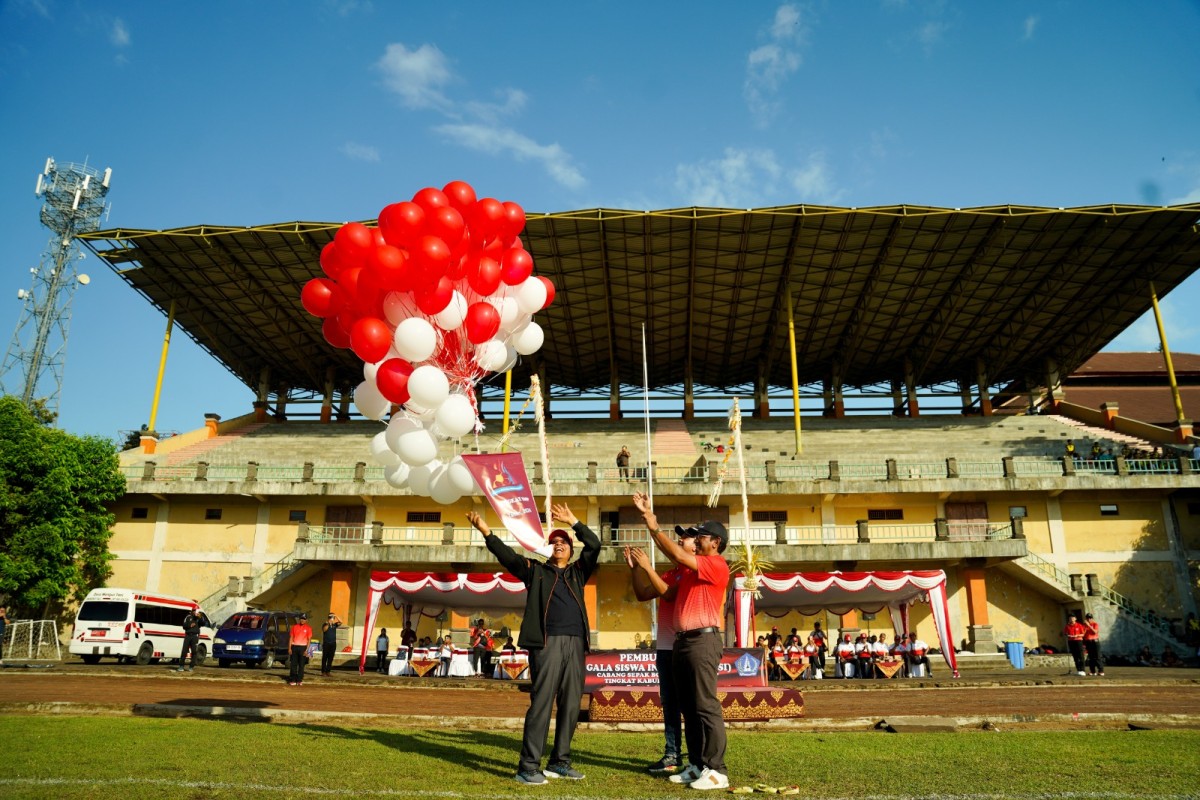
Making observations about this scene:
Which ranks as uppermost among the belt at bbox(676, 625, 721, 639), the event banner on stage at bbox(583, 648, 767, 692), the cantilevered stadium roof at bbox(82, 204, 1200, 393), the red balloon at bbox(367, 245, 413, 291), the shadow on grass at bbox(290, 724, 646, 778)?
the cantilevered stadium roof at bbox(82, 204, 1200, 393)

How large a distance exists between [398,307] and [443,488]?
2.14m

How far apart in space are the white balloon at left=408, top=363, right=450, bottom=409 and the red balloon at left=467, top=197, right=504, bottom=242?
1743mm

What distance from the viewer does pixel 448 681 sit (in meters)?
20.7

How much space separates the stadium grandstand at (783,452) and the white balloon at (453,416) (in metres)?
14.8

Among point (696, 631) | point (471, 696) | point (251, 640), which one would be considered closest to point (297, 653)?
point (471, 696)

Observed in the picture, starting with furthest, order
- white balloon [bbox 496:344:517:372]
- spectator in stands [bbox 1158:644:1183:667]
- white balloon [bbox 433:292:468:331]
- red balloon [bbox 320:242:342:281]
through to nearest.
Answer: spectator in stands [bbox 1158:644:1183:667]
white balloon [bbox 496:344:517:372]
red balloon [bbox 320:242:342:281]
white balloon [bbox 433:292:468:331]

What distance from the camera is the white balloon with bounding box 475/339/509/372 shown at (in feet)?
32.3

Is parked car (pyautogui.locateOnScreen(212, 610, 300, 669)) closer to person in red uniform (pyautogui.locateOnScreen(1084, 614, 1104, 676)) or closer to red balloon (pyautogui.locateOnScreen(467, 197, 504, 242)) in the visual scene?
red balloon (pyautogui.locateOnScreen(467, 197, 504, 242))

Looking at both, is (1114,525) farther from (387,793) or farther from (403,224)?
(387,793)

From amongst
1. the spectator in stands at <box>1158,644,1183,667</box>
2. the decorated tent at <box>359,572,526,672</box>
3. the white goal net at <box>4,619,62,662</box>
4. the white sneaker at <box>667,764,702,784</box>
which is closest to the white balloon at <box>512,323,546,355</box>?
the white sneaker at <box>667,764,702,784</box>

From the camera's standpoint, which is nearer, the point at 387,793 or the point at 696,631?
the point at 387,793

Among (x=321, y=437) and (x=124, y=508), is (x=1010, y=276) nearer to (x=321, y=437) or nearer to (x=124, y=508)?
(x=321, y=437)

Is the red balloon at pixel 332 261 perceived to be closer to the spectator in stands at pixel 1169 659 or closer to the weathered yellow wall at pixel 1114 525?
the spectator in stands at pixel 1169 659

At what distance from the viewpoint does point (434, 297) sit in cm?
878
